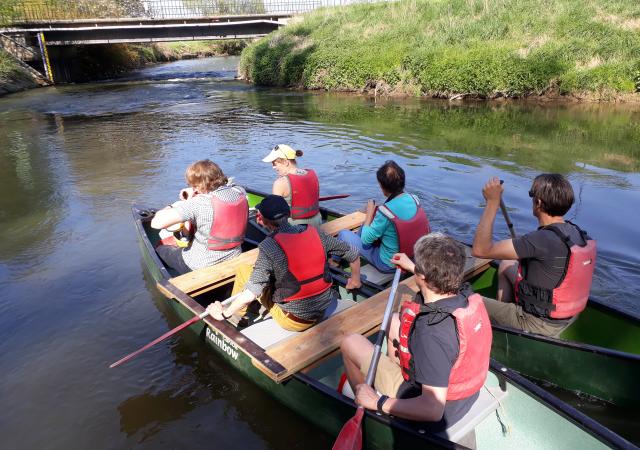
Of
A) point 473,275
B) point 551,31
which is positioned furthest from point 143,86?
point 473,275

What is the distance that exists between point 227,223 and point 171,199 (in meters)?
5.17

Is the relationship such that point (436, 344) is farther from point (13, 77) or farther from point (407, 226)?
point (13, 77)

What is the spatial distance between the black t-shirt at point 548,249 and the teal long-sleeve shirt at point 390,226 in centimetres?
134

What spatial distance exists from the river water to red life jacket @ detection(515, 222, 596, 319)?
2.01 meters

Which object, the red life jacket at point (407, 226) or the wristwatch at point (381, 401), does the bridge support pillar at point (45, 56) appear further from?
the wristwatch at point (381, 401)

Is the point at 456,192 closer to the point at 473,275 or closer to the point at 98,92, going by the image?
the point at 473,275

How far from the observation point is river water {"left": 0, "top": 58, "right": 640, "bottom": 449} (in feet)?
13.8

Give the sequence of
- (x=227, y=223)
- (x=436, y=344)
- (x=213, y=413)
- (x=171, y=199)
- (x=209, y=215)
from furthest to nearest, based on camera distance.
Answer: (x=171, y=199)
(x=227, y=223)
(x=209, y=215)
(x=213, y=413)
(x=436, y=344)

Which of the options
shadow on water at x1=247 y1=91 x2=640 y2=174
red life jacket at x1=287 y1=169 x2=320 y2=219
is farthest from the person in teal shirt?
shadow on water at x1=247 y1=91 x2=640 y2=174

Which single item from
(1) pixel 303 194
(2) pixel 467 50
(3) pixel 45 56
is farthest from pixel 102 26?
(1) pixel 303 194

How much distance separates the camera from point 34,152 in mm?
13633

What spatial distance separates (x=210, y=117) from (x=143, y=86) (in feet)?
38.2

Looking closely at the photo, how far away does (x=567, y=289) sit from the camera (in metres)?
3.68

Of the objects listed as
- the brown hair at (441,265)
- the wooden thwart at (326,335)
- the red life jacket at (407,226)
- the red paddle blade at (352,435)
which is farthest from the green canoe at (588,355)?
the brown hair at (441,265)
